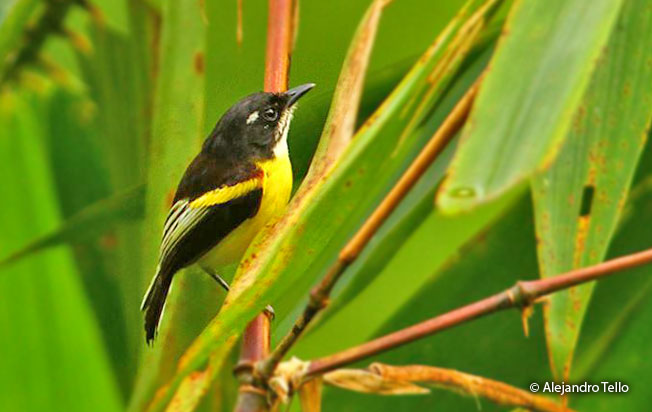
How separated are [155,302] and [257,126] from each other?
0.53ft

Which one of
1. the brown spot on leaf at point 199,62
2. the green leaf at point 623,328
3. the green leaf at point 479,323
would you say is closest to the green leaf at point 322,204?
the brown spot on leaf at point 199,62

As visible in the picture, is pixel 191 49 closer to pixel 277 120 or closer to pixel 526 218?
pixel 277 120

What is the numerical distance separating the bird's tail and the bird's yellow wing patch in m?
0.06

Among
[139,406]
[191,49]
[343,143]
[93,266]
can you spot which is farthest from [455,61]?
[93,266]

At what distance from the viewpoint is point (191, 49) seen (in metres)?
0.67

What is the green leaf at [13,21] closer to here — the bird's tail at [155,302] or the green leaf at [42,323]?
the green leaf at [42,323]

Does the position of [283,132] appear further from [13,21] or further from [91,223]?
[13,21]

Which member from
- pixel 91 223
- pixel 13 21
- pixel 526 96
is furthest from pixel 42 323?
pixel 526 96

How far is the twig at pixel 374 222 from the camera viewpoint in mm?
506

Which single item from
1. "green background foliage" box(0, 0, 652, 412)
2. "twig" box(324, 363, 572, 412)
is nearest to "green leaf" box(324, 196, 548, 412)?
"green background foliage" box(0, 0, 652, 412)

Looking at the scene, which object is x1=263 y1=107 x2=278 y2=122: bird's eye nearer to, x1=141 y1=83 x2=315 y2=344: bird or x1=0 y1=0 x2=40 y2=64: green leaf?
x1=141 y1=83 x2=315 y2=344: bird

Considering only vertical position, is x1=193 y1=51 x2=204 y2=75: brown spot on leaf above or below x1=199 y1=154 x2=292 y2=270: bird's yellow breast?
above

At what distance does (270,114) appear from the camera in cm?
65

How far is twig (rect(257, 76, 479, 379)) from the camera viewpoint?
506mm
